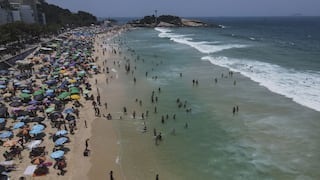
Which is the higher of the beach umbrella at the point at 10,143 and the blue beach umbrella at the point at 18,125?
the blue beach umbrella at the point at 18,125

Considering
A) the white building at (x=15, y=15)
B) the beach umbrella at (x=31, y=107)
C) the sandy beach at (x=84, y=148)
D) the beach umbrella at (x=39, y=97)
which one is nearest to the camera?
the sandy beach at (x=84, y=148)

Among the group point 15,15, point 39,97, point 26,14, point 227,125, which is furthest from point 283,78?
point 26,14

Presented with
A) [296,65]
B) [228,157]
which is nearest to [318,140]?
[228,157]

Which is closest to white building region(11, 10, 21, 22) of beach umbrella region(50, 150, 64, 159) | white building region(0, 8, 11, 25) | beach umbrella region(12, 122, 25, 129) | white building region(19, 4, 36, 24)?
white building region(0, 8, 11, 25)

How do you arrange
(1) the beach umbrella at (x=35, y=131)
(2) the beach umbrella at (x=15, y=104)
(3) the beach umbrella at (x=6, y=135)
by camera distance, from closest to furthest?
(3) the beach umbrella at (x=6, y=135) < (1) the beach umbrella at (x=35, y=131) < (2) the beach umbrella at (x=15, y=104)

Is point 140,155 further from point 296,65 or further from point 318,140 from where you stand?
point 296,65

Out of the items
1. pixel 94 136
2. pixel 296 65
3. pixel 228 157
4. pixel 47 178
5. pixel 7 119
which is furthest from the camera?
pixel 296 65

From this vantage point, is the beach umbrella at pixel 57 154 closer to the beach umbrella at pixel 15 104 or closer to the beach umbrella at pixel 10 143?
the beach umbrella at pixel 10 143

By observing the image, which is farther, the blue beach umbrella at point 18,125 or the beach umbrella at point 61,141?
the blue beach umbrella at point 18,125

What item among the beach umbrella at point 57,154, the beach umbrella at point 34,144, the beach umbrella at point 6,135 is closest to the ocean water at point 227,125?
the beach umbrella at point 57,154
